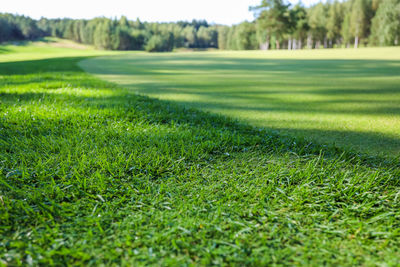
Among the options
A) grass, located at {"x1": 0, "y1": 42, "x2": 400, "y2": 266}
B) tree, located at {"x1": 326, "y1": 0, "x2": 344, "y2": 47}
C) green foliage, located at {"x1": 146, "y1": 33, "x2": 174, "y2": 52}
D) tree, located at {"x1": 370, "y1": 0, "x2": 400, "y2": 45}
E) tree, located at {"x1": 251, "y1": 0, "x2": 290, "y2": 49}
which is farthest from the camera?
green foliage, located at {"x1": 146, "y1": 33, "x2": 174, "y2": 52}

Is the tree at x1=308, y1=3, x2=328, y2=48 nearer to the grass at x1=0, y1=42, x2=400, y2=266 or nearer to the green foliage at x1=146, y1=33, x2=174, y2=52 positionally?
the green foliage at x1=146, y1=33, x2=174, y2=52

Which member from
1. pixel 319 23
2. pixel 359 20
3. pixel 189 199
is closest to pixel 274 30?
pixel 319 23

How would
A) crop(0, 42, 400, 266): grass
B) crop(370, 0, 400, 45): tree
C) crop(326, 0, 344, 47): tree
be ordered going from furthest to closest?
crop(326, 0, 344, 47): tree → crop(370, 0, 400, 45): tree → crop(0, 42, 400, 266): grass

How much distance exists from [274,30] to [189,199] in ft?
194

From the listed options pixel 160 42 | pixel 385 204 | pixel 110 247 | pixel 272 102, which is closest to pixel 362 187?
pixel 385 204

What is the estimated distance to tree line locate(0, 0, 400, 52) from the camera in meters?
54.0

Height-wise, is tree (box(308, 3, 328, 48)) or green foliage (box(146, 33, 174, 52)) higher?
tree (box(308, 3, 328, 48))

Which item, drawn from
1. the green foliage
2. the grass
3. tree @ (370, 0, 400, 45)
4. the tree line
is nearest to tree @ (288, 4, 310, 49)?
the tree line

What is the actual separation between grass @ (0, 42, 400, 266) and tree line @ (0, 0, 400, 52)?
5768cm

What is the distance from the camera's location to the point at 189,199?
154cm

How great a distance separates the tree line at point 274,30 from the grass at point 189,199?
189ft

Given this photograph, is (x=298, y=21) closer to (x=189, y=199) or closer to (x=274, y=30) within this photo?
(x=274, y=30)

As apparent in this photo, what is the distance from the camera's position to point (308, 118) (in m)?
3.05

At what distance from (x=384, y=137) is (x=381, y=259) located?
1619 mm
